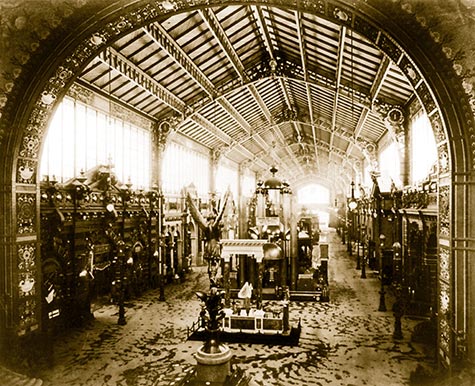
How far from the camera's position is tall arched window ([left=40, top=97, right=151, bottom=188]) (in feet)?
44.8

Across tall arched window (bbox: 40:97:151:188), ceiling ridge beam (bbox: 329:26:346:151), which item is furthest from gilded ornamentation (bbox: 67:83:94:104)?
ceiling ridge beam (bbox: 329:26:346:151)

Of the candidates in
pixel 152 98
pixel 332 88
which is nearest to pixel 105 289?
pixel 152 98

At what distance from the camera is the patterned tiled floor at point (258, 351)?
364 inches

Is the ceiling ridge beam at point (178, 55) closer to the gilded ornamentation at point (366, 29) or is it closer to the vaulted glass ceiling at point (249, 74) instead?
the vaulted glass ceiling at point (249, 74)

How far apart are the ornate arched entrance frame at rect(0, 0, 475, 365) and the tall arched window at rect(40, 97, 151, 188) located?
3.00m

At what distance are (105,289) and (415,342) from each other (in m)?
10.9

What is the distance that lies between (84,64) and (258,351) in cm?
792

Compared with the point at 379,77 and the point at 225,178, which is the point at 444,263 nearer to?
the point at 379,77

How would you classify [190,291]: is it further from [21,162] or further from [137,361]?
[21,162]

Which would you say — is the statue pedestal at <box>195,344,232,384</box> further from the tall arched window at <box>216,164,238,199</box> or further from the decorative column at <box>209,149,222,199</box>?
the tall arched window at <box>216,164,238,199</box>

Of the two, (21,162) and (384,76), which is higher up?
(384,76)

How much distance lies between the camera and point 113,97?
667 inches

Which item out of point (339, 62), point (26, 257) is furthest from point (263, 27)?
point (26, 257)

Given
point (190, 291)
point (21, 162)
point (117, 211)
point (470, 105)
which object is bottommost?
point (190, 291)
